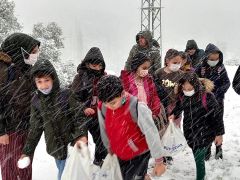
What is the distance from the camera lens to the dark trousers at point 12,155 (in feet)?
14.7

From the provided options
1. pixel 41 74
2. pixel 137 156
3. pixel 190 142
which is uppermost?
pixel 41 74

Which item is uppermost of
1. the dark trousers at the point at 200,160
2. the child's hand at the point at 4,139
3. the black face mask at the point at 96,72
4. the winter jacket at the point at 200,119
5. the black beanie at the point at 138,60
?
the black beanie at the point at 138,60

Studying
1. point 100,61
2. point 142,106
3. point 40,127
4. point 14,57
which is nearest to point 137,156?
point 142,106

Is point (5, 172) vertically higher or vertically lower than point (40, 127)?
lower

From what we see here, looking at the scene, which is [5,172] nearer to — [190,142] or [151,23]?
[190,142]

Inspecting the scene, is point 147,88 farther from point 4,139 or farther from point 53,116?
point 4,139

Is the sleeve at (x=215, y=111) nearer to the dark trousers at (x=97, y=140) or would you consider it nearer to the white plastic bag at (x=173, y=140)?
the white plastic bag at (x=173, y=140)

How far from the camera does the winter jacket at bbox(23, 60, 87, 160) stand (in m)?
4.19

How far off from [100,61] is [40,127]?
1.27 meters

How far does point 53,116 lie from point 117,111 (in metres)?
0.86

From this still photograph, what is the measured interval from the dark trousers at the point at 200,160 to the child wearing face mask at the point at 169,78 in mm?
865

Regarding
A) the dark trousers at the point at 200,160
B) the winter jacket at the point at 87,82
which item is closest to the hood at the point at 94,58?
the winter jacket at the point at 87,82

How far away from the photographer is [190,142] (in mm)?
5512

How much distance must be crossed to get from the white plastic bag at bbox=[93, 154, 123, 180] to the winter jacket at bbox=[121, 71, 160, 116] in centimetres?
140
